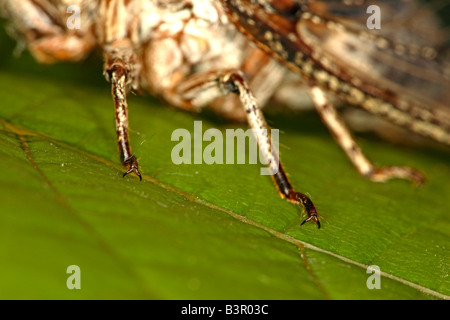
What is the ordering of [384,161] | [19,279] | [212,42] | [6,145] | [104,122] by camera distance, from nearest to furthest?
[19,279] < [6,145] < [104,122] < [212,42] < [384,161]

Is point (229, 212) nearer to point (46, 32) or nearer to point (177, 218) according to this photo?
point (177, 218)

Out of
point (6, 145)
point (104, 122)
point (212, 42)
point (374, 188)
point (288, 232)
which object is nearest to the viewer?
point (6, 145)

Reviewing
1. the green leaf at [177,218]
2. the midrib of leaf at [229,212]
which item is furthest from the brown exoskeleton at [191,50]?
the midrib of leaf at [229,212]

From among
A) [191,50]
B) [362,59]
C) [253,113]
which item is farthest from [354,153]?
[191,50]

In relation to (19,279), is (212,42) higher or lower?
higher

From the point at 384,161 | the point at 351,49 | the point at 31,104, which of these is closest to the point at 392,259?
the point at 384,161

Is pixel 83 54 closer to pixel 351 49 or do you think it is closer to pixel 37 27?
pixel 37 27
